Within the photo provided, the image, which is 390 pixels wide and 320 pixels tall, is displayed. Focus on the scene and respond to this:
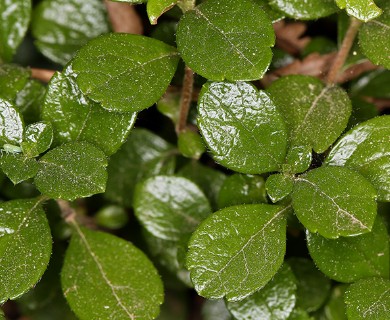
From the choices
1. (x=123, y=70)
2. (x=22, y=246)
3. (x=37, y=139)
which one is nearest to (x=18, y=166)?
(x=37, y=139)

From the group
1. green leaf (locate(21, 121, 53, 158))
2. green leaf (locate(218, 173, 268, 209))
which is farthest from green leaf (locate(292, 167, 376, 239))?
green leaf (locate(21, 121, 53, 158))

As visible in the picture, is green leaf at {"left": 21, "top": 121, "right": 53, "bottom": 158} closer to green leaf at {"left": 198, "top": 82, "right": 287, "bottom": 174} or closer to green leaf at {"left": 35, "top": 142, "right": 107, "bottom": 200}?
green leaf at {"left": 35, "top": 142, "right": 107, "bottom": 200}

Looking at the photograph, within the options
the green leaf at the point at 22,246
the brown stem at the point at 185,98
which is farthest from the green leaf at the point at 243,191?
the green leaf at the point at 22,246

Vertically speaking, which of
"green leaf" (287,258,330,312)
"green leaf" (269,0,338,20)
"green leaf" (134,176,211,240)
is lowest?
"green leaf" (287,258,330,312)

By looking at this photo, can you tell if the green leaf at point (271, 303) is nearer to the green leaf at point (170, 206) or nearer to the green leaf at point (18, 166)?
the green leaf at point (170, 206)

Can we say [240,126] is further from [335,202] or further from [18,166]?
[18,166]

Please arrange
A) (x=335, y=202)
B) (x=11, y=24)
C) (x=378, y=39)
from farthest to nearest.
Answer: (x=11, y=24)
(x=378, y=39)
(x=335, y=202)
